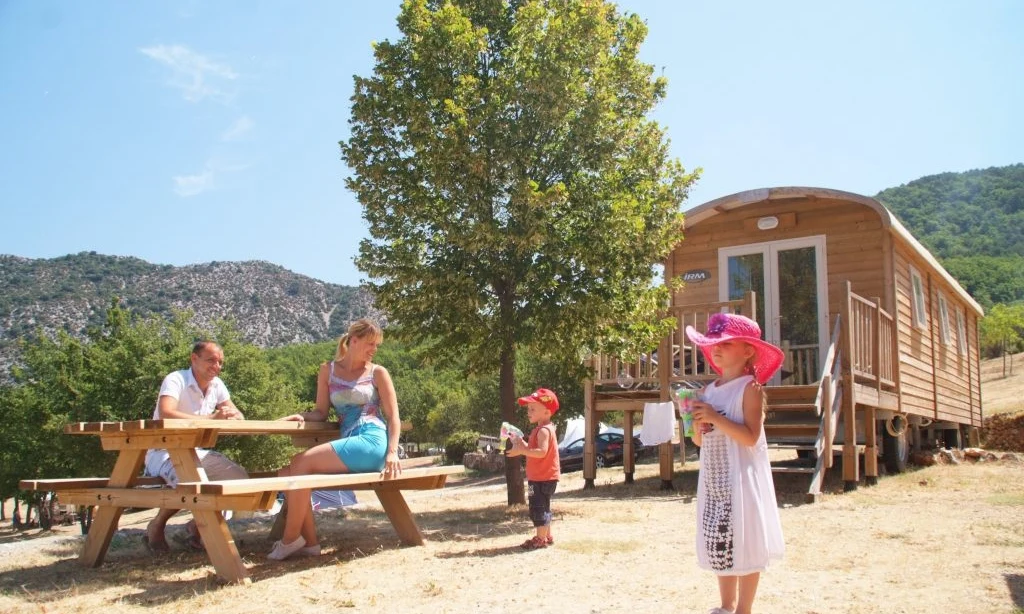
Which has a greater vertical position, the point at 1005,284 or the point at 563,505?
the point at 1005,284

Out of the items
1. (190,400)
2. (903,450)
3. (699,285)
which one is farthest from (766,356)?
(903,450)

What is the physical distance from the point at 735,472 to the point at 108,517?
A: 426 cm

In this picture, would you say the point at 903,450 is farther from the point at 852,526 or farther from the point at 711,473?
the point at 711,473

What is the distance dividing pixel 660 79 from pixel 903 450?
777 cm

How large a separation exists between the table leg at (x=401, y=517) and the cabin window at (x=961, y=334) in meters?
16.6

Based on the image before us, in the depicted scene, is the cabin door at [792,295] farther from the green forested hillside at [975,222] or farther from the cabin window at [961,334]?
the green forested hillside at [975,222]

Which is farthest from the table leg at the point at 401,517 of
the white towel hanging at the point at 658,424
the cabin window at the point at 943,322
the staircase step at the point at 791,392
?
the cabin window at the point at 943,322

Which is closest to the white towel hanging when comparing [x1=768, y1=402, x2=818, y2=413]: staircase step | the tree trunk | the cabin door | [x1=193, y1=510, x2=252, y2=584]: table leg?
[x1=768, y1=402, x2=818, y2=413]: staircase step

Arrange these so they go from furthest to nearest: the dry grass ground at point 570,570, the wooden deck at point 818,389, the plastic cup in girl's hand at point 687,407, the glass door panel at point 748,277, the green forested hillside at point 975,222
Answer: the green forested hillside at point 975,222 → the glass door panel at point 748,277 → the wooden deck at point 818,389 → the dry grass ground at point 570,570 → the plastic cup in girl's hand at point 687,407

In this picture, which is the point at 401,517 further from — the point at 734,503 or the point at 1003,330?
the point at 1003,330

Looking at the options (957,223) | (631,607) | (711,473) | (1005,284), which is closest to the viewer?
(711,473)

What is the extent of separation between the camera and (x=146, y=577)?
505 centimetres

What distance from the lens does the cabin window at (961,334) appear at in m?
18.6

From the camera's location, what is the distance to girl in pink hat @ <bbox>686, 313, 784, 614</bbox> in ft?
11.2
